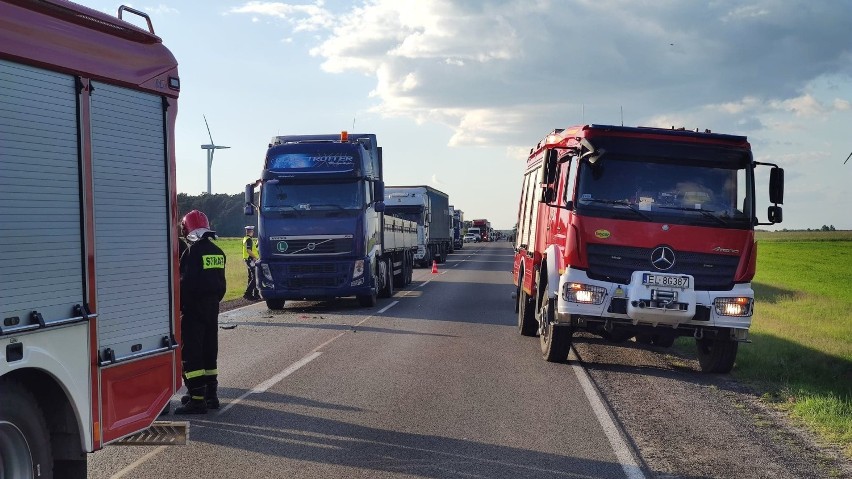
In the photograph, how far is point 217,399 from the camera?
8109 mm

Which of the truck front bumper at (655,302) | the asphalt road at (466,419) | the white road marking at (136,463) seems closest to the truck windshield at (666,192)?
the truck front bumper at (655,302)

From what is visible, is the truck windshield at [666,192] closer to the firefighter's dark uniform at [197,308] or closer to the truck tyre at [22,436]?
the firefighter's dark uniform at [197,308]

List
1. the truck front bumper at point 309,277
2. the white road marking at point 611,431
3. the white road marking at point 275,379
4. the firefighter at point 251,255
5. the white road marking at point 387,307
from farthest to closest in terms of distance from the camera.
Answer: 1. the firefighter at point 251,255
2. the white road marking at point 387,307
3. the truck front bumper at point 309,277
4. the white road marking at point 275,379
5. the white road marking at point 611,431

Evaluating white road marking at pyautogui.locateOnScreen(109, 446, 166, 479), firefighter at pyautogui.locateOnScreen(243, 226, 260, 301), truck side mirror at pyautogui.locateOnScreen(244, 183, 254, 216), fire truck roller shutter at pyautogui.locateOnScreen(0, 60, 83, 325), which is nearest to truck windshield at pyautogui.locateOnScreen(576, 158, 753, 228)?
white road marking at pyautogui.locateOnScreen(109, 446, 166, 479)

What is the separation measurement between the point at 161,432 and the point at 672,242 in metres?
6.36

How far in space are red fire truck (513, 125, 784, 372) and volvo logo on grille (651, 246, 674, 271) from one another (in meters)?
0.01

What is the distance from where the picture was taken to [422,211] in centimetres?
3831

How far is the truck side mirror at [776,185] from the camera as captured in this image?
10133 millimetres

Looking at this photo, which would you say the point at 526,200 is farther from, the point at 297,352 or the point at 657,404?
the point at 657,404

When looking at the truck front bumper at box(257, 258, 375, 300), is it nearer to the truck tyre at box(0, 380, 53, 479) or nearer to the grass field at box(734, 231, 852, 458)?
the grass field at box(734, 231, 852, 458)

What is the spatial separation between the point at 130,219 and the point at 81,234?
1.83 feet

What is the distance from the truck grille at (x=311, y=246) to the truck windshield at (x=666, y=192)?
8547mm

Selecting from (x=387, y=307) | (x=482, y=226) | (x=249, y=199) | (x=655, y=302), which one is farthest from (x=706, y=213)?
(x=482, y=226)

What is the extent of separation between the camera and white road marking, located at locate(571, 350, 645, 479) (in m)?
6.11
